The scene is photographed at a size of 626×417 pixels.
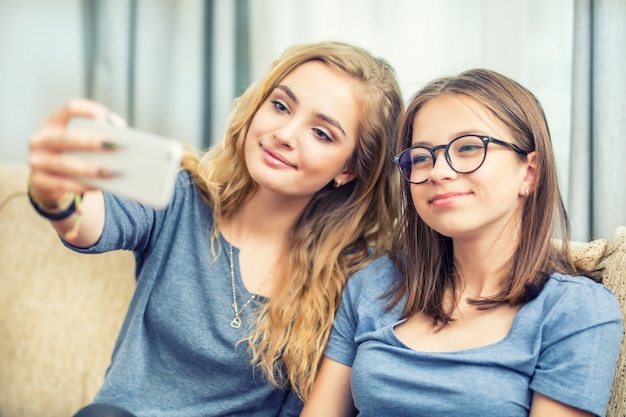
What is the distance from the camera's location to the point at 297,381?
1.39 metres

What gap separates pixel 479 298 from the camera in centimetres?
123

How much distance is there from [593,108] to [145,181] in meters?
1.08

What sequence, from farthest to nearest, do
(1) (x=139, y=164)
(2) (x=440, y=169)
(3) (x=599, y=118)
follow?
(3) (x=599, y=118) < (2) (x=440, y=169) < (1) (x=139, y=164)

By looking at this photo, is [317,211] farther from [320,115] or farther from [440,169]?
[440,169]

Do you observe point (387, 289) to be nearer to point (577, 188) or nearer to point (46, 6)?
point (577, 188)

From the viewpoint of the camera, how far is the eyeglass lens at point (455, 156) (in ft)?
3.76

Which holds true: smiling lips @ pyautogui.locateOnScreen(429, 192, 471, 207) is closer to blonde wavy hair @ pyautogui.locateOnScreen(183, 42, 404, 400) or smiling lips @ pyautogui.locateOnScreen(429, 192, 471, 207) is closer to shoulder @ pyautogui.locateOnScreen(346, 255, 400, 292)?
shoulder @ pyautogui.locateOnScreen(346, 255, 400, 292)

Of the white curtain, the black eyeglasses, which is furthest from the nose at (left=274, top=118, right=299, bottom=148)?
the white curtain

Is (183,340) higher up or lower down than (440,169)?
lower down

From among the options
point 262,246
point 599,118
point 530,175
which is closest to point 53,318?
point 262,246

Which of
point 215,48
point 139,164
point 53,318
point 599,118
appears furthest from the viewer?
point 215,48

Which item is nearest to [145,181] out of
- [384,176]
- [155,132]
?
[384,176]

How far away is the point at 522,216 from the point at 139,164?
2.25 feet

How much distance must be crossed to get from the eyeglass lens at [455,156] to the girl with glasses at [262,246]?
27 centimetres
